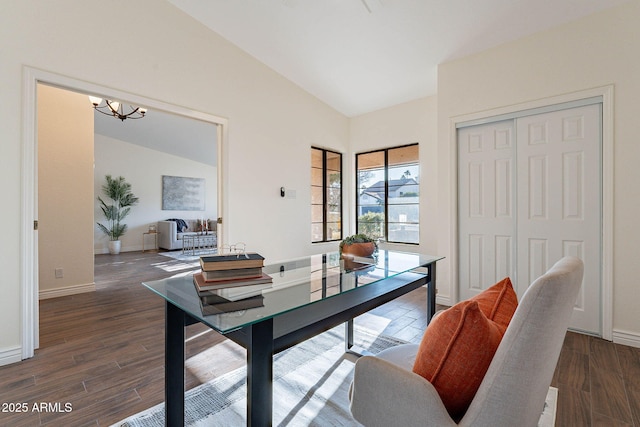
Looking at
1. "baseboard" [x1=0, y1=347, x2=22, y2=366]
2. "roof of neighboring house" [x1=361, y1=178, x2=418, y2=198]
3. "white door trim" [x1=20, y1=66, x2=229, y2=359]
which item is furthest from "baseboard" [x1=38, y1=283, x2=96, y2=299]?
"roof of neighboring house" [x1=361, y1=178, x2=418, y2=198]

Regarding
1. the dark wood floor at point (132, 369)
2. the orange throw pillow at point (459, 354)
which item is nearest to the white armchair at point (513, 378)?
the orange throw pillow at point (459, 354)

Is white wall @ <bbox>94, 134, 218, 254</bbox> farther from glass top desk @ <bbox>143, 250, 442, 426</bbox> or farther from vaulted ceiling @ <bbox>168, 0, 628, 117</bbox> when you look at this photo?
glass top desk @ <bbox>143, 250, 442, 426</bbox>

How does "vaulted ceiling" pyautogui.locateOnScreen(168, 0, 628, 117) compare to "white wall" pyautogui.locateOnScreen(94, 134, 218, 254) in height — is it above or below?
above

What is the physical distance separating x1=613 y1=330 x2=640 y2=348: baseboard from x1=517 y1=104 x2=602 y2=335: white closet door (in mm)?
126

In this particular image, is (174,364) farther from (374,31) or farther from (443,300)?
(374,31)

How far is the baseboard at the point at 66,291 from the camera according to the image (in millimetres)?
3727

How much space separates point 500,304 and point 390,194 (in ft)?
12.6

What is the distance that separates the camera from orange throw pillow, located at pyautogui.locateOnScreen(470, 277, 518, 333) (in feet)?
3.49

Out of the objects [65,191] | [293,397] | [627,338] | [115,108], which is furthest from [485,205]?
[115,108]

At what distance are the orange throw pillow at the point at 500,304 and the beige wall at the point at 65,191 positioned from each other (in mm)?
4713

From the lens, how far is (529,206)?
2.99 m

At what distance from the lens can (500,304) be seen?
43.3 inches

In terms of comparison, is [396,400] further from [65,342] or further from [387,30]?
[387,30]

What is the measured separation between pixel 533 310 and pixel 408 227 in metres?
3.97
